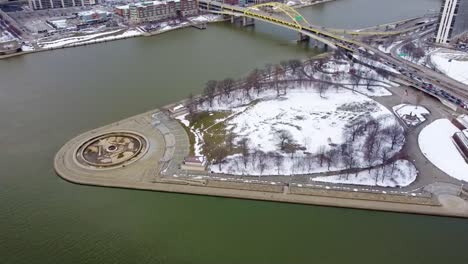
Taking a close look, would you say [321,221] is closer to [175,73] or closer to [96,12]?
[175,73]

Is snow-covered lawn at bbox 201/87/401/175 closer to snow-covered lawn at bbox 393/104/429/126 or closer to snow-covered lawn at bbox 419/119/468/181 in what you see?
snow-covered lawn at bbox 393/104/429/126

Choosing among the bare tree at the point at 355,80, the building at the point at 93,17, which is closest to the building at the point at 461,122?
the bare tree at the point at 355,80

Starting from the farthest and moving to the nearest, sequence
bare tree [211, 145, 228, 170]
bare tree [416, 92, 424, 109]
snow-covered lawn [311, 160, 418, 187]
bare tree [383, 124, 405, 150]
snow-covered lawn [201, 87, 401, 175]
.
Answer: bare tree [416, 92, 424, 109]
bare tree [383, 124, 405, 150]
bare tree [211, 145, 228, 170]
snow-covered lawn [201, 87, 401, 175]
snow-covered lawn [311, 160, 418, 187]

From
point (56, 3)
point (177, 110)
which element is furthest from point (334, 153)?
point (56, 3)

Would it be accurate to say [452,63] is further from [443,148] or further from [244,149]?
[244,149]

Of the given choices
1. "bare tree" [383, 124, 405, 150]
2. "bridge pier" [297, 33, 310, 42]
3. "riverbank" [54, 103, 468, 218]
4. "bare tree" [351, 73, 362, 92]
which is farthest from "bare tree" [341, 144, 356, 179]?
"bridge pier" [297, 33, 310, 42]

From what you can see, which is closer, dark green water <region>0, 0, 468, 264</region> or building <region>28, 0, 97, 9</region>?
dark green water <region>0, 0, 468, 264</region>

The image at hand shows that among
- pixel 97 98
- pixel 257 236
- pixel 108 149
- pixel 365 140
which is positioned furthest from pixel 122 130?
pixel 365 140

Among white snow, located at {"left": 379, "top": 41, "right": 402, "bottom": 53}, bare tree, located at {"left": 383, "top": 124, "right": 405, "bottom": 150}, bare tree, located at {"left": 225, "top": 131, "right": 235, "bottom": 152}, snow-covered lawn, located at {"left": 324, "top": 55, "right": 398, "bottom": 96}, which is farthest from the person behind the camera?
white snow, located at {"left": 379, "top": 41, "right": 402, "bottom": 53}

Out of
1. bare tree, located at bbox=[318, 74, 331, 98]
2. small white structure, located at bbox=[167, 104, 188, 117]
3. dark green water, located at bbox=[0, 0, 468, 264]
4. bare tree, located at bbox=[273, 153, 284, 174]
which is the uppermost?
bare tree, located at bbox=[318, 74, 331, 98]
